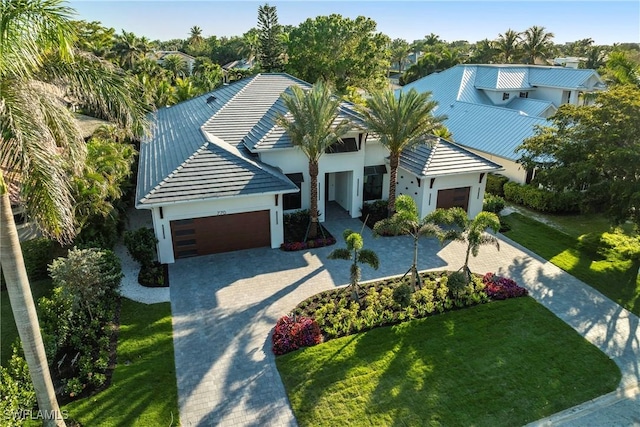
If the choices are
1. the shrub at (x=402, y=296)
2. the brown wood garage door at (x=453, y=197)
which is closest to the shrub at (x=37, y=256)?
the shrub at (x=402, y=296)

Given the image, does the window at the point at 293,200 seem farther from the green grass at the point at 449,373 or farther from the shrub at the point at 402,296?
the green grass at the point at 449,373

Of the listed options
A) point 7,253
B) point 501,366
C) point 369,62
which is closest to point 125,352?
point 7,253

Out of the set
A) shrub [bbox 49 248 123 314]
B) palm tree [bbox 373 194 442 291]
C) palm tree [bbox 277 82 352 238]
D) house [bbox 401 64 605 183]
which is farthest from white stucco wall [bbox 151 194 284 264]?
house [bbox 401 64 605 183]

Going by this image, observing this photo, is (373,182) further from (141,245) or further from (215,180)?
(141,245)

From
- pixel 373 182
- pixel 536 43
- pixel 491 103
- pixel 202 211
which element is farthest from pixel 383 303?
pixel 536 43

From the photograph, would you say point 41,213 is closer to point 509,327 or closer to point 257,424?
point 257,424

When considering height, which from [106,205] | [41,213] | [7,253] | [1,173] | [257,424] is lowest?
[257,424]

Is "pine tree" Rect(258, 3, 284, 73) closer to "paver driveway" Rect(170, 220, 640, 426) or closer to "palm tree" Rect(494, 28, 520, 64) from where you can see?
"palm tree" Rect(494, 28, 520, 64)
